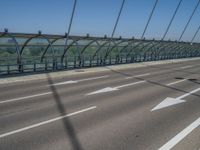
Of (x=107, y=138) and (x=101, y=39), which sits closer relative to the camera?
(x=107, y=138)

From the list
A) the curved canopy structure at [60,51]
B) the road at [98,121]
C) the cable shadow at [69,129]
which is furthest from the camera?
the curved canopy structure at [60,51]

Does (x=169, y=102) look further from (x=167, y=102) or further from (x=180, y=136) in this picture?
(x=180, y=136)

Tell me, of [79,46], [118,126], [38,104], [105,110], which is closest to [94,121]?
[118,126]

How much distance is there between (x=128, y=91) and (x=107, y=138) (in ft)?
26.7

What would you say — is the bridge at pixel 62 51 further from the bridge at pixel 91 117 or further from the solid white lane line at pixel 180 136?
the solid white lane line at pixel 180 136

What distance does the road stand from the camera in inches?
255

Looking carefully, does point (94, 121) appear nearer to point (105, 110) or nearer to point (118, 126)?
point (118, 126)

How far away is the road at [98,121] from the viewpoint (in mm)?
6480

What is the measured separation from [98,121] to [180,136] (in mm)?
2628

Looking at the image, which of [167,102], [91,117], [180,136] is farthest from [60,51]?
[180,136]

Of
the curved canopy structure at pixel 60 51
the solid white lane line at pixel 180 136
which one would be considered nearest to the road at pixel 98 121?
the solid white lane line at pixel 180 136

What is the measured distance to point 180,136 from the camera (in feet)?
23.5

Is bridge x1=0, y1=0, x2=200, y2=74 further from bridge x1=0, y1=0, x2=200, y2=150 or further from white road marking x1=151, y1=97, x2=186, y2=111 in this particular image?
white road marking x1=151, y1=97, x2=186, y2=111

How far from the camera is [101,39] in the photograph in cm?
2983
